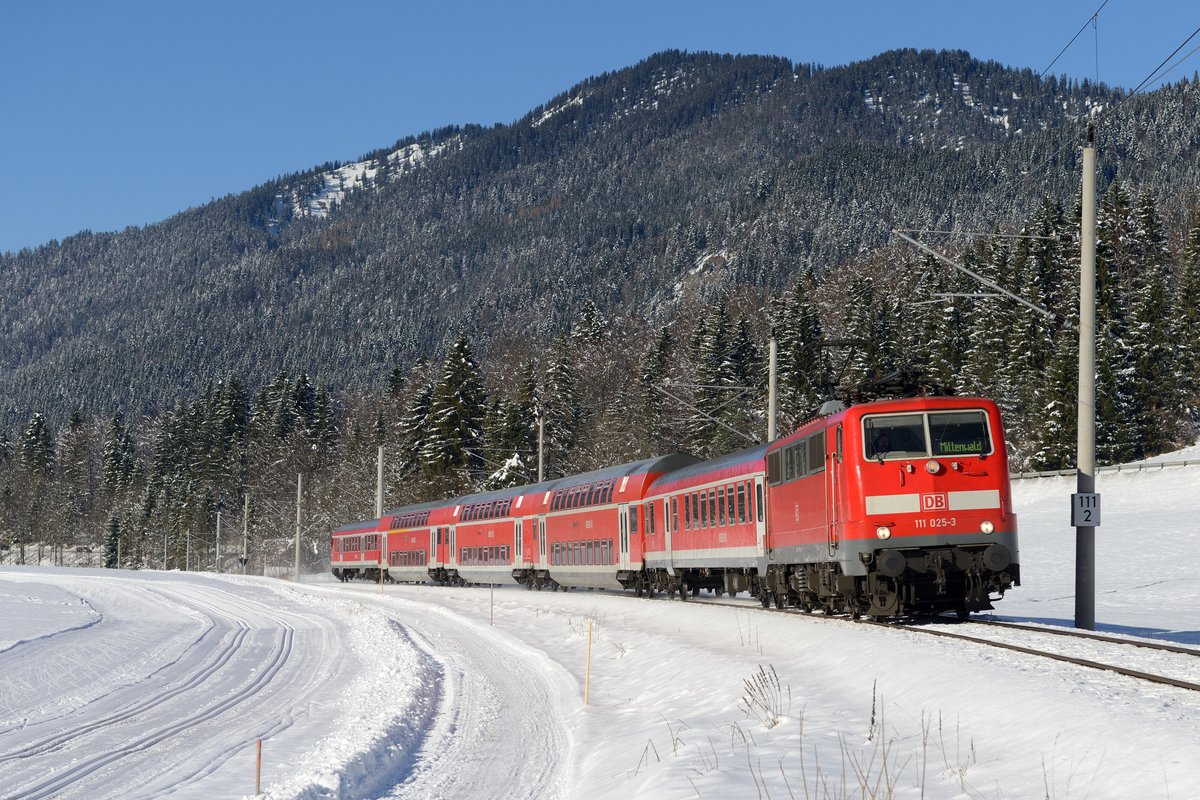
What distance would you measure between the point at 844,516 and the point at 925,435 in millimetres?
1769

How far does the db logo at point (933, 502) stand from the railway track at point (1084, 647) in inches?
71.5

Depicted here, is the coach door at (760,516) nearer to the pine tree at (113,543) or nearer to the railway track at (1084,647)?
the railway track at (1084,647)

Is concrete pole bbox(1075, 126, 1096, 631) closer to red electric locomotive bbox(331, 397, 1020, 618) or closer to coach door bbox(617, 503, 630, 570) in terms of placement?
red electric locomotive bbox(331, 397, 1020, 618)

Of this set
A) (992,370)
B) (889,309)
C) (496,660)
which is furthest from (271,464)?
(496,660)

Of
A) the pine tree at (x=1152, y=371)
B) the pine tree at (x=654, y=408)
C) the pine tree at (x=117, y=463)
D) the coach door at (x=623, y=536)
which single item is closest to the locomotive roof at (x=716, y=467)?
the coach door at (x=623, y=536)

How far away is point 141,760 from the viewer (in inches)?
555

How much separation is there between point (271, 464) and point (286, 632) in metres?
99.1

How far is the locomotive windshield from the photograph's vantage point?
1895cm

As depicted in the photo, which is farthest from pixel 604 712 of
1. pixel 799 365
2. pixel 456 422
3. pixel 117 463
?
pixel 117 463

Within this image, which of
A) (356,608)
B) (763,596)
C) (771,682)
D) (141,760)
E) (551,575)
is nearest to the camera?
(141,760)

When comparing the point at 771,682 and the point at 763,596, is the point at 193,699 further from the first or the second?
the point at 763,596

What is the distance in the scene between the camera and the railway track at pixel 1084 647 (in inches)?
517

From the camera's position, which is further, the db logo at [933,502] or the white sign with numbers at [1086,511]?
the white sign with numbers at [1086,511]

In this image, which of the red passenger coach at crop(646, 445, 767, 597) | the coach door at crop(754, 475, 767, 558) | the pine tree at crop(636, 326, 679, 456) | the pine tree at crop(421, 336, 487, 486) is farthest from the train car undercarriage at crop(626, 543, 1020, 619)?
the pine tree at crop(421, 336, 487, 486)
